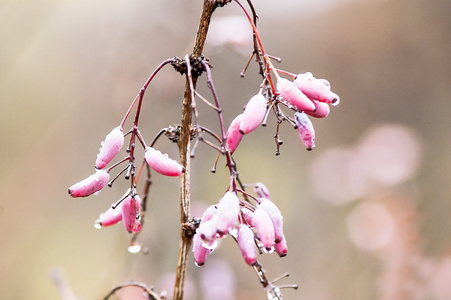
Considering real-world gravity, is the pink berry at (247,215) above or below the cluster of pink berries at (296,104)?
below

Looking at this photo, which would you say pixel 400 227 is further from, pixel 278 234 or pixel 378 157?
pixel 278 234

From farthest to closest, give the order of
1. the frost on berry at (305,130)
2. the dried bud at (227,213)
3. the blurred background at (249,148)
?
the blurred background at (249,148) < the frost on berry at (305,130) < the dried bud at (227,213)

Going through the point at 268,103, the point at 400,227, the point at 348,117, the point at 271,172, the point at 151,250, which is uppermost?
the point at 348,117

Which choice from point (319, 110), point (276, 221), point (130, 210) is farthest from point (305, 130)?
point (130, 210)

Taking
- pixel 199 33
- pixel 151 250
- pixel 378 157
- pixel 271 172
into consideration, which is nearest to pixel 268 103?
pixel 199 33

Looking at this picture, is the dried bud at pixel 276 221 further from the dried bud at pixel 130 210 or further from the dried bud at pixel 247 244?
the dried bud at pixel 130 210

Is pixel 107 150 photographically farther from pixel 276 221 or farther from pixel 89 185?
pixel 276 221

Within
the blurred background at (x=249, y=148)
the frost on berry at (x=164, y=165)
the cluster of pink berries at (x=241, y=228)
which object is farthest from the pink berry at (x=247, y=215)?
the blurred background at (x=249, y=148)
